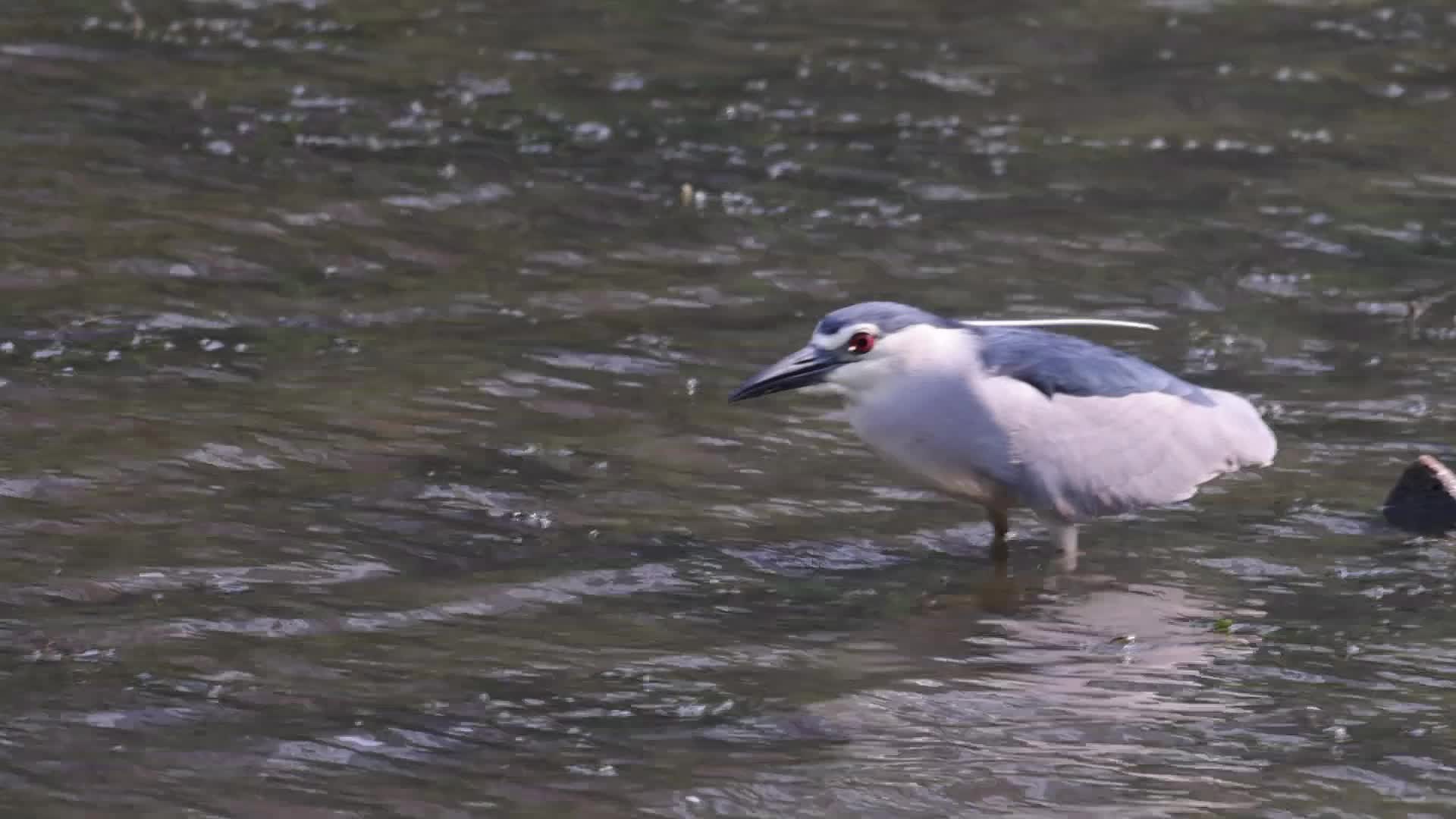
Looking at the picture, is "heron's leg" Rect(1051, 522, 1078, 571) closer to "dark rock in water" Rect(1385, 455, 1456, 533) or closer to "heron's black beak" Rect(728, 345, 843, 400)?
"heron's black beak" Rect(728, 345, 843, 400)

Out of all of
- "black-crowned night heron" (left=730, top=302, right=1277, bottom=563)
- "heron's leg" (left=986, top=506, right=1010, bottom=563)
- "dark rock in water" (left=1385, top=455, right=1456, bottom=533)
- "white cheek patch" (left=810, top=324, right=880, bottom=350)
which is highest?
"white cheek patch" (left=810, top=324, right=880, bottom=350)

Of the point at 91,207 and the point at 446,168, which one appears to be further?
the point at 446,168

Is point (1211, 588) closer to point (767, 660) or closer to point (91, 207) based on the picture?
point (767, 660)

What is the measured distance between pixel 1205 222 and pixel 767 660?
5.16 meters

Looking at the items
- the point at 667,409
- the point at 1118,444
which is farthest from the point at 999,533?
the point at 667,409

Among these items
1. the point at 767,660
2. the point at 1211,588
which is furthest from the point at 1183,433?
the point at 767,660

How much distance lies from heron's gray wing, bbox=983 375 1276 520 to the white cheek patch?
0.36 metres

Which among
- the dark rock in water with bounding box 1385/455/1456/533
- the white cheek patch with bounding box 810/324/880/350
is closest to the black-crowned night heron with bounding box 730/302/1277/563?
the white cheek patch with bounding box 810/324/880/350

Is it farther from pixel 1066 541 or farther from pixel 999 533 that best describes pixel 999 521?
pixel 1066 541

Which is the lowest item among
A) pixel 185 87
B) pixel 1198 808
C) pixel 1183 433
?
pixel 1198 808

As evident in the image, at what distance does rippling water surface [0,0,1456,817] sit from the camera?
5137mm

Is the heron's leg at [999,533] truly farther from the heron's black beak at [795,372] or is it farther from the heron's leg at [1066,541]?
the heron's black beak at [795,372]

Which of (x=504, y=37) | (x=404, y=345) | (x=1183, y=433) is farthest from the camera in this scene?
(x=504, y=37)

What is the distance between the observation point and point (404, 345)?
8.24 m
